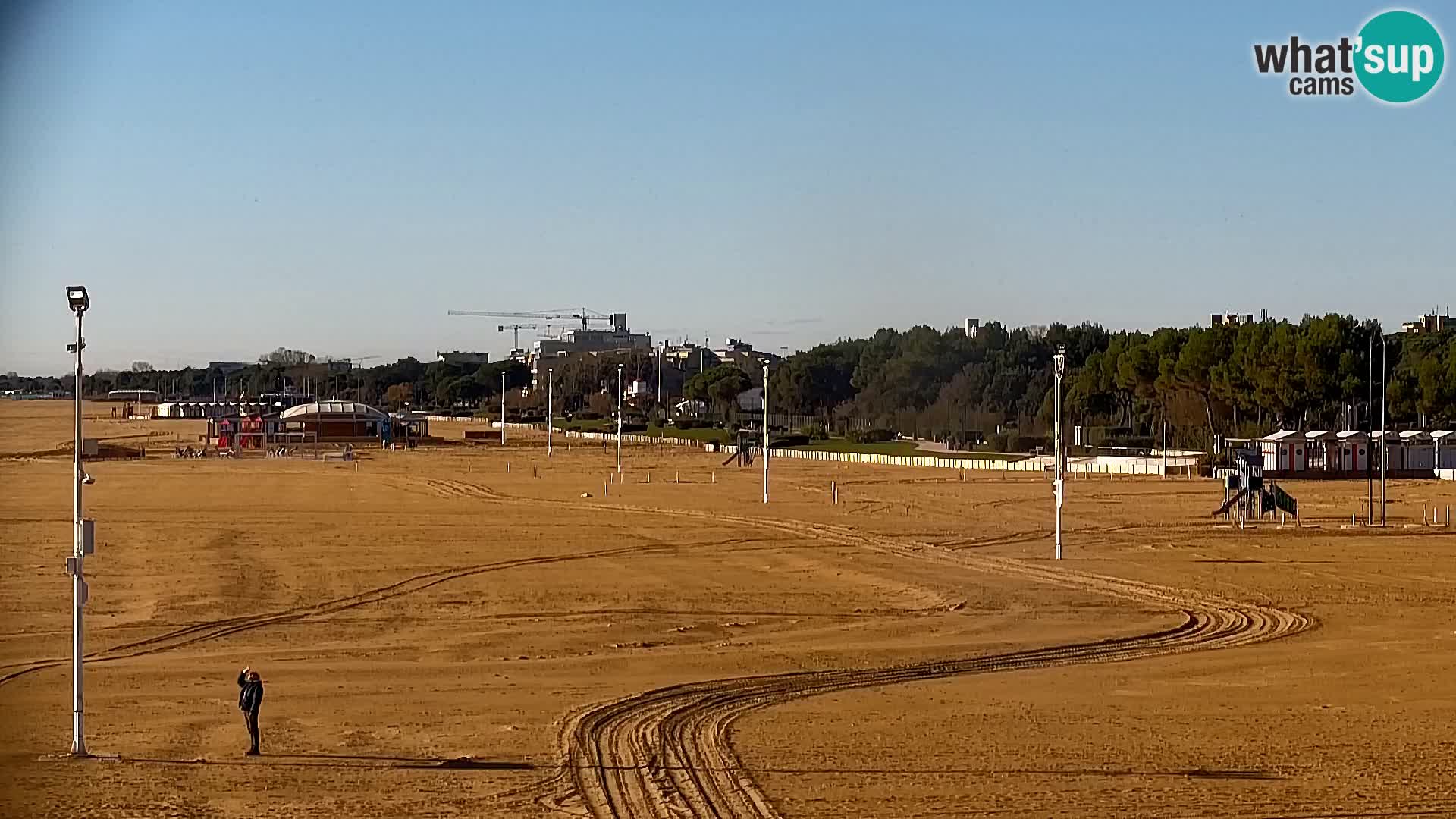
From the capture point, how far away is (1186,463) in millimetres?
77438

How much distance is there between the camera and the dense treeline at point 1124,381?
87.7 m

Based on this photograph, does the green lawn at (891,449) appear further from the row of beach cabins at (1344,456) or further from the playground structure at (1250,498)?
the playground structure at (1250,498)

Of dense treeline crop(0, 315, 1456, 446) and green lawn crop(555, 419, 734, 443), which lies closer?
dense treeline crop(0, 315, 1456, 446)

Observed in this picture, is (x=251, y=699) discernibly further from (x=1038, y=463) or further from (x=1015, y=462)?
(x=1015, y=462)

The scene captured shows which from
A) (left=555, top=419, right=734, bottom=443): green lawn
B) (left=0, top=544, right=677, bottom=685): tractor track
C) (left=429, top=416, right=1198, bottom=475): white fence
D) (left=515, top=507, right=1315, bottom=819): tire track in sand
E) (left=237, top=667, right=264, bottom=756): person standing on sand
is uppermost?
(left=555, top=419, right=734, bottom=443): green lawn

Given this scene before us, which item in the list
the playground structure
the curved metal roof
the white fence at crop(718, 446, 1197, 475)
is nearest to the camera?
the playground structure

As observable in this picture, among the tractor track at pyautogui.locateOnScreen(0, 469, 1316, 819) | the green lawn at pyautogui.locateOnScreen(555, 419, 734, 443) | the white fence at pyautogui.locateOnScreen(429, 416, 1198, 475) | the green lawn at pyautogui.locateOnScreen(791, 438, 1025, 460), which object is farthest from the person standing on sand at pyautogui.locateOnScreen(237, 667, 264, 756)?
the green lawn at pyautogui.locateOnScreen(555, 419, 734, 443)

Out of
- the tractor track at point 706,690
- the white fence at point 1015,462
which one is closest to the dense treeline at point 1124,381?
the white fence at point 1015,462

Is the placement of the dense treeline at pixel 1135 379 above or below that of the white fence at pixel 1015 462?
above

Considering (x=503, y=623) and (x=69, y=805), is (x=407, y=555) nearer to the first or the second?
(x=503, y=623)

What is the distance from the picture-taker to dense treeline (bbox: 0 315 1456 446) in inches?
3452

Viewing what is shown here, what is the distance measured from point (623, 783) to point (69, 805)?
16.7ft

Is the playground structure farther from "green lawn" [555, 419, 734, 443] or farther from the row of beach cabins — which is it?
"green lawn" [555, 419, 734, 443]

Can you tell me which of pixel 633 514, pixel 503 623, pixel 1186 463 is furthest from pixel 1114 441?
pixel 503 623
